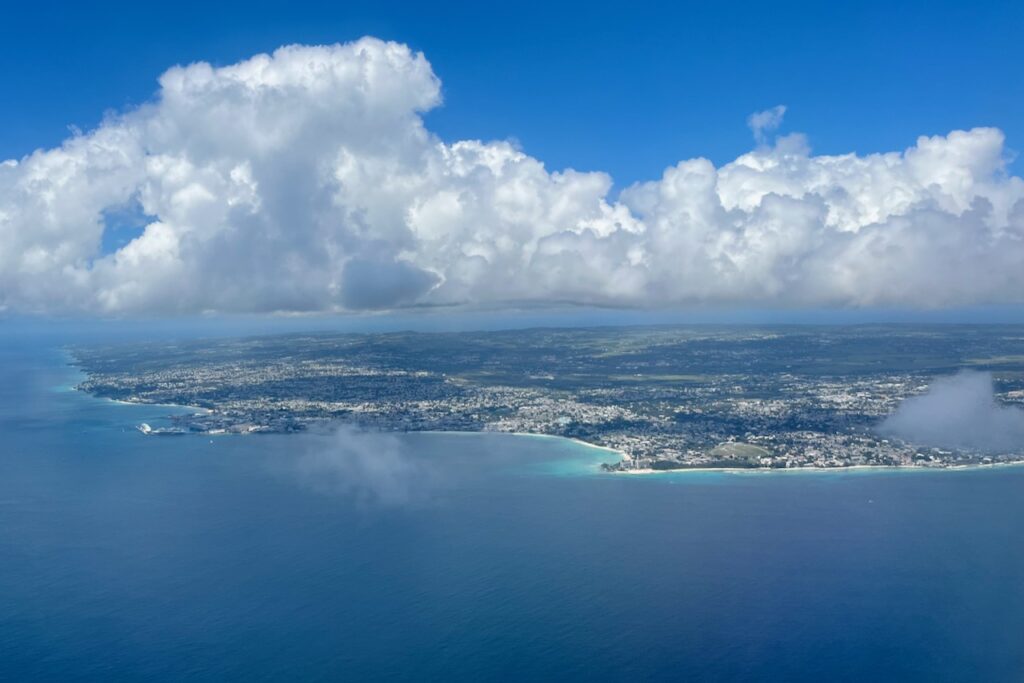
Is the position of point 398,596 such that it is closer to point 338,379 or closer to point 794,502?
point 794,502

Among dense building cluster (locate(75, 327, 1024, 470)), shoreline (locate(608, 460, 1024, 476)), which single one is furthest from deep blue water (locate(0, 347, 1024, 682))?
dense building cluster (locate(75, 327, 1024, 470))

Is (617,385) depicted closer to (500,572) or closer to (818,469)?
(818,469)

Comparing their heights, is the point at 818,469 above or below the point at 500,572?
above

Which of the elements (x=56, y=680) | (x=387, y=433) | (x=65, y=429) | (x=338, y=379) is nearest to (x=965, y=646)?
(x=56, y=680)

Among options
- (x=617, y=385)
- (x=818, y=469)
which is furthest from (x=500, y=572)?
(x=617, y=385)

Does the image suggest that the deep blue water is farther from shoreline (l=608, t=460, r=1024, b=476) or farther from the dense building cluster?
the dense building cluster

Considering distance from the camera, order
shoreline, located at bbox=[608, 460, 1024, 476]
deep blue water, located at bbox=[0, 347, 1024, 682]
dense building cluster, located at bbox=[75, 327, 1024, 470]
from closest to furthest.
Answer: deep blue water, located at bbox=[0, 347, 1024, 682] < shoreline, located at bbox=[608, 460, 1024, 476] < dense building cluster, located at bbox=[75, 327, 1024, 470]

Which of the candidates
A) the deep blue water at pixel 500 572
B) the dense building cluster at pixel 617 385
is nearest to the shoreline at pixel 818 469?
the dense building cluster at pixel 617 385

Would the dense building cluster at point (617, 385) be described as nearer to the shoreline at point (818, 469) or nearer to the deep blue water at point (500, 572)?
the shoreline at point (818, 469)
